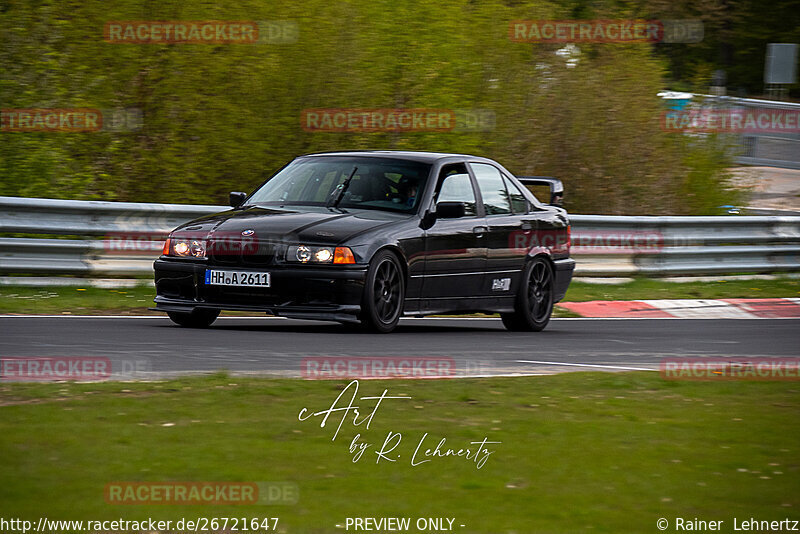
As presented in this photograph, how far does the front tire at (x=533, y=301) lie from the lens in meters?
12.1

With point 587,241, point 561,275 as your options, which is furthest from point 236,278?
point 587,241

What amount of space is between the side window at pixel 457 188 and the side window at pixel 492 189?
0.58 ft

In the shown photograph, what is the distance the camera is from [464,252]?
446 inches

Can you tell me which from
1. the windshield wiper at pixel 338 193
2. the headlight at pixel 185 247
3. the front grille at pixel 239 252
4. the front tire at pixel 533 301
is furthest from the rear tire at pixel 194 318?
the front tire at pixel 533 301

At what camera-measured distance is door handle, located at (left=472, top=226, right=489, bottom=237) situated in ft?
37.6

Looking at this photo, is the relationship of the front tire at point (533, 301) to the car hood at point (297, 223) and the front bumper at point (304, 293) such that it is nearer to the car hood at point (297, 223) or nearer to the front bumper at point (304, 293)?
the car hood at point (297, 223)

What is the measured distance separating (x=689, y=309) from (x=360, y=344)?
6764 millimetres

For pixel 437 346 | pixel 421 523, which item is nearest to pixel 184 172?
pixel 437 346

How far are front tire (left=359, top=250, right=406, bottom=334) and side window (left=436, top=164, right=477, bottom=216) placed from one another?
106 centimetres

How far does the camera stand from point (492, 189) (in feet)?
39.4

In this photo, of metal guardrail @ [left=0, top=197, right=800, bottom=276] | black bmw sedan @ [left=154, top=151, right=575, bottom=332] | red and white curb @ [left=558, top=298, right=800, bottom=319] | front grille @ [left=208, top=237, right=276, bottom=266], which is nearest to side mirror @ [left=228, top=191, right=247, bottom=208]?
black bmw sedan @ [left=154, top=151, right=575, bottom=332]

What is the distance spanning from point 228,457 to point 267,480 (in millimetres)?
429

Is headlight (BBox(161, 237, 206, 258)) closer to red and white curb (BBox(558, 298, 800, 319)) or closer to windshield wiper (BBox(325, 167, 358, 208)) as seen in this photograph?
windshield wiper (BBox(325, 167, 358, 208))

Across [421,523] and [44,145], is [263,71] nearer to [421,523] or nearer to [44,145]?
[44,145]
